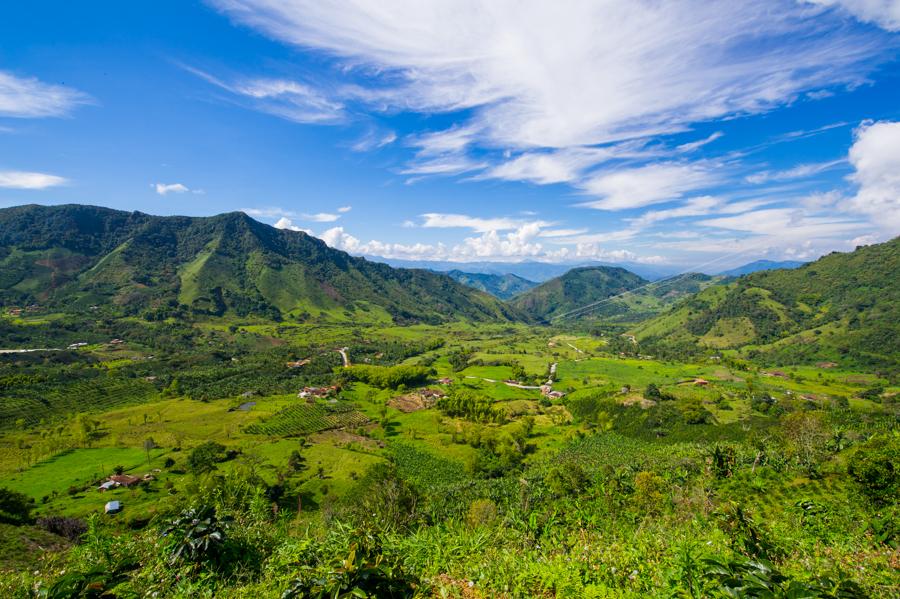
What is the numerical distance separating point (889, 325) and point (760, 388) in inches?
3120

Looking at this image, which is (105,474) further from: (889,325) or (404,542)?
(889,325)

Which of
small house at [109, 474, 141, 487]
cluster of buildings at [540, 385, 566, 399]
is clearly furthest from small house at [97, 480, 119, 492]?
cluster of buildings at [540, 385, 566, 399]

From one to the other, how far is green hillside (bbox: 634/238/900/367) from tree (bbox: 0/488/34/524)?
17940 centimetres

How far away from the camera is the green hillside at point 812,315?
391 ft

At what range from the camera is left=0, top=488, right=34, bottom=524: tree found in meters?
33.4

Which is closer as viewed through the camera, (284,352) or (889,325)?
(889,325)

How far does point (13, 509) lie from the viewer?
3522cm

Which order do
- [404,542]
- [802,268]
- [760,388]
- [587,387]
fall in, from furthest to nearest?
[802,268] → [587,387] → [760,388] → [404,542]

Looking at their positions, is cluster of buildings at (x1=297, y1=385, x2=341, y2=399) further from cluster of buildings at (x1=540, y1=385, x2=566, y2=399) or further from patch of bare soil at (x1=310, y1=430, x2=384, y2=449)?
cluster of buildings at (x1=540, y1=385, x2=566, y2=399)

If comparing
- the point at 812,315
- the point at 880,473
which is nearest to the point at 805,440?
the point at 880,473

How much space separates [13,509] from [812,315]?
229 meters

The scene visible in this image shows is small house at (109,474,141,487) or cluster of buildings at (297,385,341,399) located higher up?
small house at (109,474,141,487)

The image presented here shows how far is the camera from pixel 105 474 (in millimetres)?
48219

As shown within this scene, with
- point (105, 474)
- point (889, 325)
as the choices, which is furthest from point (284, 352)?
point (889, 325)
